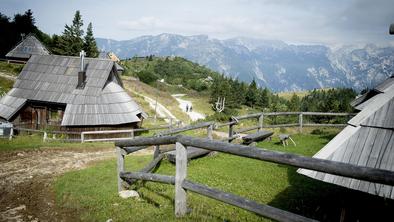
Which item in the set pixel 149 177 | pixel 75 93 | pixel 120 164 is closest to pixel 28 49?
pixel 75 93

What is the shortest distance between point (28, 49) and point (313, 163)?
7687cm

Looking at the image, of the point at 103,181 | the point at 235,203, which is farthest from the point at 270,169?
the point at 235,203

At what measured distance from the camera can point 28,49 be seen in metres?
68.4

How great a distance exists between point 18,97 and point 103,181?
2626 cm

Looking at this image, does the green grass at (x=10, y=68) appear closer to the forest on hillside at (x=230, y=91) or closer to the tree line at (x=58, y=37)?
the tree line at (x=58, y=37)

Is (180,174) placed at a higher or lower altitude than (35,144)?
higher

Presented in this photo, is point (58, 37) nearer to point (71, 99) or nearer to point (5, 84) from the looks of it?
point (5, 84)

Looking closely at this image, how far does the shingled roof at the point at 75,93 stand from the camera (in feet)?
91.8

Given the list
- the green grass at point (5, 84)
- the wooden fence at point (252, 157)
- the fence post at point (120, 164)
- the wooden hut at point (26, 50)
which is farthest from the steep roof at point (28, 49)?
the wooden fence at point (252, 157)

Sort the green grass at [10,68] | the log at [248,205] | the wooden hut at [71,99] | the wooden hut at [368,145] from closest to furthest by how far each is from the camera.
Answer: the log at [248,205] < the wooden hut at [368,145] < the wooden hut at [71,99] < the green grass at [10,68]

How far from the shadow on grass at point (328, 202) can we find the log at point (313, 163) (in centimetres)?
260

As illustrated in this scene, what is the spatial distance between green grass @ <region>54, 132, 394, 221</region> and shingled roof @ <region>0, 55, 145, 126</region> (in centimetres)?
1722

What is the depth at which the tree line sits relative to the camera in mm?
75125

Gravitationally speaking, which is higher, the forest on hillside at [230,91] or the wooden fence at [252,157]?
the wooden fence at [252,157]
